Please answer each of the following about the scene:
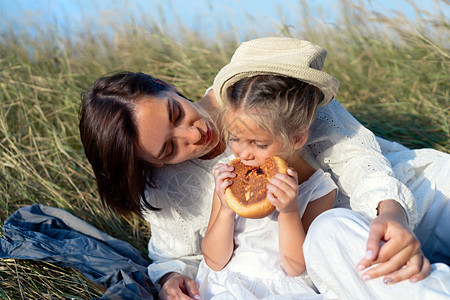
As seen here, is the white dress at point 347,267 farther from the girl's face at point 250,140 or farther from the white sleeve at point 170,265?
the white sleeve at point 170,265

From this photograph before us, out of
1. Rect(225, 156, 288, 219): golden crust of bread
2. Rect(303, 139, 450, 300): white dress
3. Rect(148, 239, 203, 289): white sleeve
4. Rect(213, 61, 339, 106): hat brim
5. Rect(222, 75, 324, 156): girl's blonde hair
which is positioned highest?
Rect(213, 61, 339, 106): hat brim

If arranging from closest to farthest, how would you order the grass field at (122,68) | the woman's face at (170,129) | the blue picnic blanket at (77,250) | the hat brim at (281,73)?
the hat brim at (281,73) < the woman's face at (170,129) < the blue picnic blanket at (77,250) < the grass field at (122,68)

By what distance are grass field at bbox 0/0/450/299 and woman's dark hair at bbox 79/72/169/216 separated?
0.52 m

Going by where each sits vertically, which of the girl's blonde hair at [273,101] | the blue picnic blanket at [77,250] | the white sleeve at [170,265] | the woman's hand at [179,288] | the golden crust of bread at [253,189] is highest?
the girl's blonde hair at [273,101]

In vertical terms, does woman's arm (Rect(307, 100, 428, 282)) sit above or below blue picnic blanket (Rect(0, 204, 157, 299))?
above

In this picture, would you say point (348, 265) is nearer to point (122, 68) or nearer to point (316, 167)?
point (316, 167)

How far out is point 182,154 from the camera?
233 centimetres

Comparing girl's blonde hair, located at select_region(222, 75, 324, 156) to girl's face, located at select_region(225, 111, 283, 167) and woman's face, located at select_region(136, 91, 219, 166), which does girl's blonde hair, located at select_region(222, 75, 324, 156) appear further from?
woman's face, located at select_region(136, 91, 219, 166)

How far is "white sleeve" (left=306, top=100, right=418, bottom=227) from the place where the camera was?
211cm

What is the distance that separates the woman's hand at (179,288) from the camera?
2346 mm

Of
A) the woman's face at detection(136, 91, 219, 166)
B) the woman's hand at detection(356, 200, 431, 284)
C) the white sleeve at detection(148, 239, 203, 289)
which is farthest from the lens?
the white sleeve at detection(148, 239, 203, 289)

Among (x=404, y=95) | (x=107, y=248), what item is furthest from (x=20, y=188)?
(x=404, y=95)

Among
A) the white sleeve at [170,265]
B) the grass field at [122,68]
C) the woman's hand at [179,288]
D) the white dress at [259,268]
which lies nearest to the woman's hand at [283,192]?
the white dress at [259,268]

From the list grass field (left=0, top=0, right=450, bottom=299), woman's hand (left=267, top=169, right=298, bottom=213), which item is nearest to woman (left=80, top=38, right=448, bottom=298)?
woman's hand (left=267, top=169, right=298, bottom=213)
